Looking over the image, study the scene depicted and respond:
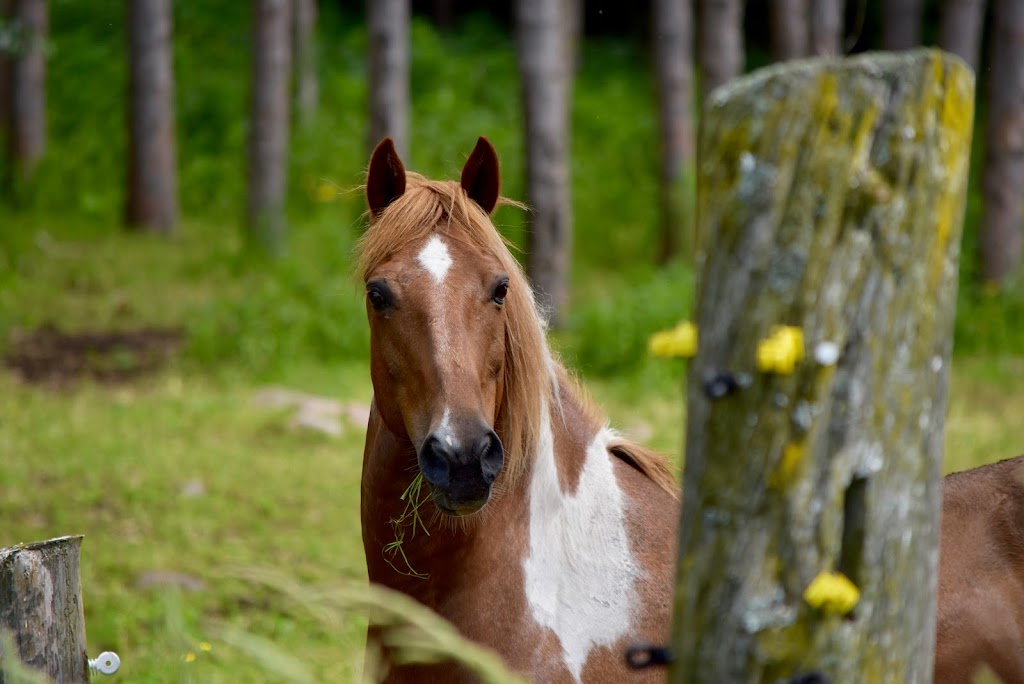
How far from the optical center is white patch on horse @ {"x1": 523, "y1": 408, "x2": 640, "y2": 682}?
2791 mm

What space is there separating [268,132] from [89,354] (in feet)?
14.0

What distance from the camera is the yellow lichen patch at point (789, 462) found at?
1.55 m

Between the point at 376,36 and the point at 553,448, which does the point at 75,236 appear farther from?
the point at 553,448

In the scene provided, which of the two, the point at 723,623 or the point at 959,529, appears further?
the point at 959,529

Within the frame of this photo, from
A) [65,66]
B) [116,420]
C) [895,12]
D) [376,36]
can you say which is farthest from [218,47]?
[116,420]

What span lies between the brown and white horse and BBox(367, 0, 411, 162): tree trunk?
28.7 feet

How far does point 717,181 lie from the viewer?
5.26ft

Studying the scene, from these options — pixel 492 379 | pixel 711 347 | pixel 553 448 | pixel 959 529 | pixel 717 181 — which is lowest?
pixel 959 529

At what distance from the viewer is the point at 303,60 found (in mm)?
17922

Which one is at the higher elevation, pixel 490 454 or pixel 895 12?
pixel 895 12

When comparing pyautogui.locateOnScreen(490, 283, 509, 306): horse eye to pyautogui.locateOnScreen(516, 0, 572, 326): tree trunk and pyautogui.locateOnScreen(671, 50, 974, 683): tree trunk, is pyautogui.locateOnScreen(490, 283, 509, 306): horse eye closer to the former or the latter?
pyautogui.locateOnScreen(671, 50, 974, 683): tree trunk

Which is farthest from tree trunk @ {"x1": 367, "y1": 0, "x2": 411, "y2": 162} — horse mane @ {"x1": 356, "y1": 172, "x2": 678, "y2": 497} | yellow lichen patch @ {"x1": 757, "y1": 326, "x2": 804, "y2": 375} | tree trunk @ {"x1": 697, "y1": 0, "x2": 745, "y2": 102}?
yellow lichen patch @ {"x1": 757, "y1": 326, "x2": 804, "y2": 375}

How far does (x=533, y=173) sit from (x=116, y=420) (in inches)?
176

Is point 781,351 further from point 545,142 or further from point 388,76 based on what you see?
point 388,76
